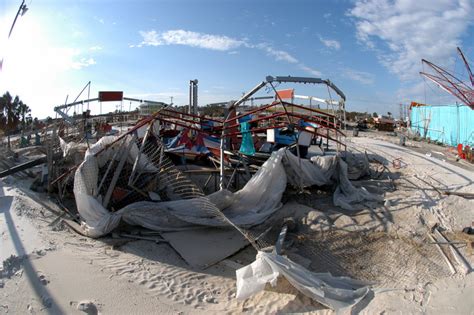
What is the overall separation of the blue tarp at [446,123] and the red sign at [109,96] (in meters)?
18.7

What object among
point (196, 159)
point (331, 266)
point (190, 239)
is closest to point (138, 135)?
point (196, 159)

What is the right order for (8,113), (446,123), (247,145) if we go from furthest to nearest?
1. (8,113)
2. (446,123)
3. (247,145)

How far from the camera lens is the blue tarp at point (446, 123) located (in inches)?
→ 767

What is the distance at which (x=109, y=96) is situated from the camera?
14.5 meters

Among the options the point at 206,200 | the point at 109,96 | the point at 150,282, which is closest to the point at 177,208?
the point at 206,200

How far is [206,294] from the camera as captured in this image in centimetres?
439

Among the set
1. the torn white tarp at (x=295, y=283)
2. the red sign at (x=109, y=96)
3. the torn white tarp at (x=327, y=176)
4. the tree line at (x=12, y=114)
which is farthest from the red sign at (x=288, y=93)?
the tree line at (x=12, y=114)

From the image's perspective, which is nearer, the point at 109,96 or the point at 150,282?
the point at 150,282

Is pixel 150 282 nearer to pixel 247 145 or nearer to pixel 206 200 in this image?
pixel 206 200

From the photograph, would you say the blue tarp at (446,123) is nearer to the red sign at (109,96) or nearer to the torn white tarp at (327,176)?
the torn white tarp at (327,176)

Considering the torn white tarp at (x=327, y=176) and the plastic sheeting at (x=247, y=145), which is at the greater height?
the plastic sheeting at (x=247, y=145)

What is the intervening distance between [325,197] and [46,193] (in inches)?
284

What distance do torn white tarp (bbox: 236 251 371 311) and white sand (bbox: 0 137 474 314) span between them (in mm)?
132

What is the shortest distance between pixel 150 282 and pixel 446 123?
23.4 m
